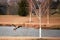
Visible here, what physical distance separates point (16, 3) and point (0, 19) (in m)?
0.34

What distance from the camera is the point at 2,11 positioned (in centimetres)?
238

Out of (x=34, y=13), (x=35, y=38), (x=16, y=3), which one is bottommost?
(x=35, y=38)

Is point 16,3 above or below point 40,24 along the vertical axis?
above

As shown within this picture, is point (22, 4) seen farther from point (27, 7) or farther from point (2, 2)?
point (2, 2)

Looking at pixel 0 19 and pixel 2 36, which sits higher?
pixel 0 19

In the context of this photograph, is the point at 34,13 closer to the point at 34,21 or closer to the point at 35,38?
the point at 34,21

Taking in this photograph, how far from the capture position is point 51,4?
7.65 ft

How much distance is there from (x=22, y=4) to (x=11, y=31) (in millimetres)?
431

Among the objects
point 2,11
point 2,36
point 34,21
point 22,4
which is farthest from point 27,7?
point 2,36

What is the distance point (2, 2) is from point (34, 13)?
0.51 meters

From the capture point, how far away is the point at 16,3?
92.4 inches

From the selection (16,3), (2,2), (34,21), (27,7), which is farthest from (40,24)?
(2,2)

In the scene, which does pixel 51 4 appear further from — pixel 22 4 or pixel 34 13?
pixel 22 4

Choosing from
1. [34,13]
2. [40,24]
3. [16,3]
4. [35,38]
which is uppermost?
[16,3]
